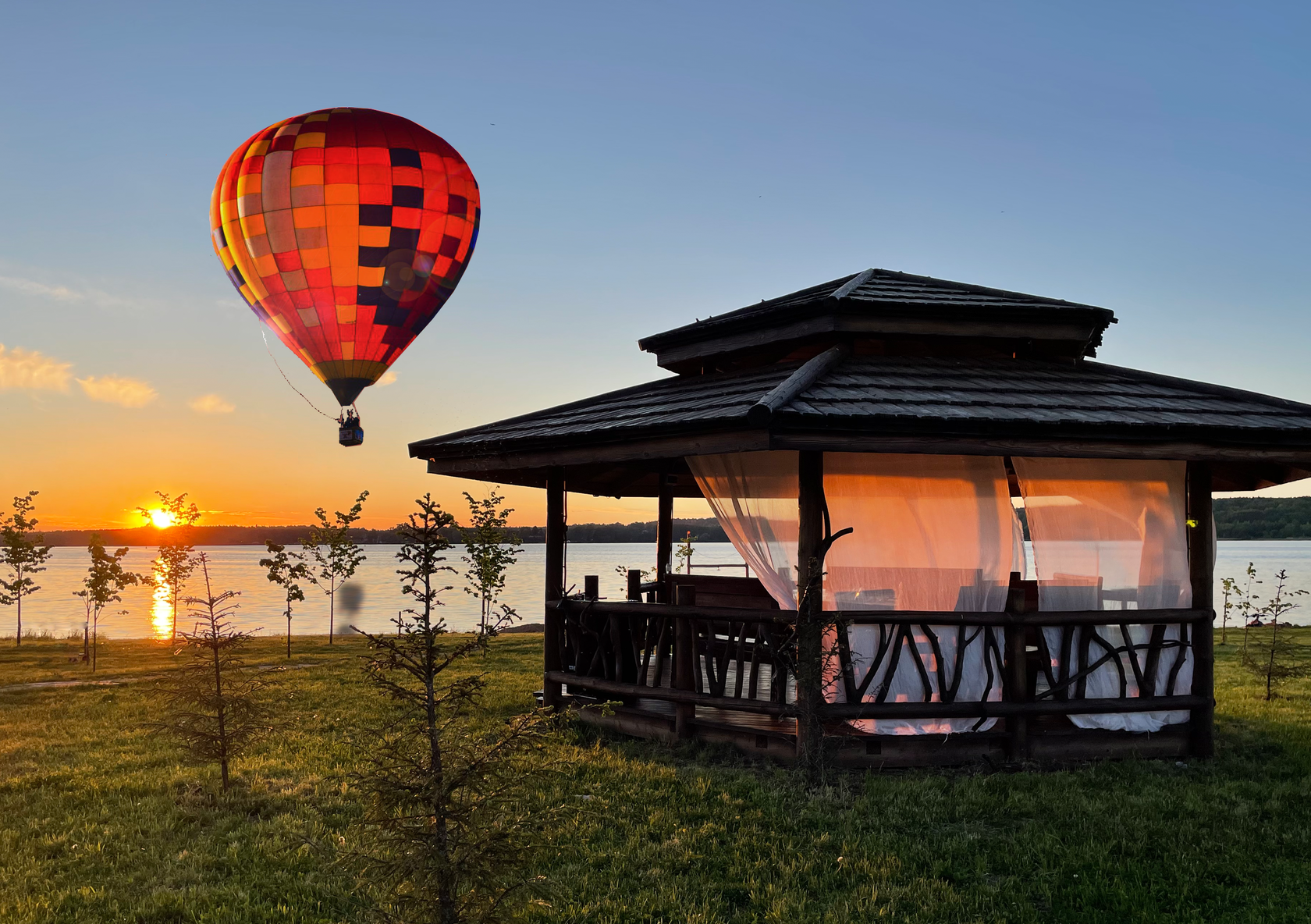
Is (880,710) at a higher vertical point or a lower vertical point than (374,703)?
higher

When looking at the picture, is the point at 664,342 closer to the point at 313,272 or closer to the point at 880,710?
the point at 880,710

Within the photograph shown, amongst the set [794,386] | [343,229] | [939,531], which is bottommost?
[939,531]

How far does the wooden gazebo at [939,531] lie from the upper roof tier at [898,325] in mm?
33

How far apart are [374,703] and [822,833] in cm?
695

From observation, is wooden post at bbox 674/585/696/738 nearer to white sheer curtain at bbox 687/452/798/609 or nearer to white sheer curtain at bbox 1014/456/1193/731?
white sheer curtain at bbox 687/452/798/609

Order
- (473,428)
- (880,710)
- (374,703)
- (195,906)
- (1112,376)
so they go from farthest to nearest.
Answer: (374,703)
(473,428)
(1112,376)
(880,710)
(195,906)

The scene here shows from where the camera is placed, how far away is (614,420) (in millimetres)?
8203

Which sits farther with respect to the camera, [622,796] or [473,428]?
[473,428]

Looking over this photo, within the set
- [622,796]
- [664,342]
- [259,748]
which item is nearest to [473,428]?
[664,342]

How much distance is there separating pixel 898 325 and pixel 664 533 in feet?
17.1

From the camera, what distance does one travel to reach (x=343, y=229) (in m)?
14.3

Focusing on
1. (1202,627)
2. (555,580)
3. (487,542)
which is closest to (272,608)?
(487,542)

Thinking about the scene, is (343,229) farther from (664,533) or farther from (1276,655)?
(1276,655)

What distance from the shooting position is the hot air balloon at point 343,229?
→ 14258 mm
